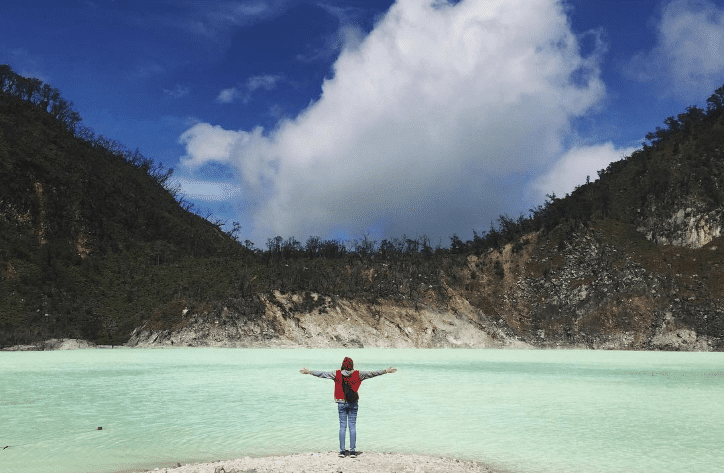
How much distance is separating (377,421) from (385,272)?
68.4m

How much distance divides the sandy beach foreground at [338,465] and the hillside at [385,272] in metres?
58.9

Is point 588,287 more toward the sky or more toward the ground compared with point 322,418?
more toward the sky

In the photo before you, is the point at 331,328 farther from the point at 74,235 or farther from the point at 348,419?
the point at 348,419

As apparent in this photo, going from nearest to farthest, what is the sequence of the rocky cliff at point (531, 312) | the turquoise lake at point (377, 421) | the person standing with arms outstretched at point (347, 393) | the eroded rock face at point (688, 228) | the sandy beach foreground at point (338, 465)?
the sandy beach foreground at point (338, 465) < the person standing with arms outstretched at point (347, 393) < the turquoise lake at point (377, 421) < the rocky cliff at point (531, 312) < the eroded rock face at point (688, 228)

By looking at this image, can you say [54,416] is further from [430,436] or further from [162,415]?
[430,436]

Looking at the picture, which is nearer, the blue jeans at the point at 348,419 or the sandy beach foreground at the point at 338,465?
the sandy beach foreground at the point at 338,465

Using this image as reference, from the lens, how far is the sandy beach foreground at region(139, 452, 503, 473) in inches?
379

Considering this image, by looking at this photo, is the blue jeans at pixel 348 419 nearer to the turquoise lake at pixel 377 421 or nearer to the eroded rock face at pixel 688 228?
the turquoise lake at pixel 377 421

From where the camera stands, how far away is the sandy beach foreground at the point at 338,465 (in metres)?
9.62

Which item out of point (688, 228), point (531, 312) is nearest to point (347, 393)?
point (531, 312)

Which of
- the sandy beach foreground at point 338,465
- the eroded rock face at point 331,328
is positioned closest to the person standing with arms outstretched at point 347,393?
the sandy beach foreground at point 338,465

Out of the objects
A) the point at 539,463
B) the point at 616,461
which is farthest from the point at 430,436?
the point at 616,461

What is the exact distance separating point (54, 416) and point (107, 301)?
66346 millimetres

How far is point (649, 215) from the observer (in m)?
89.4
